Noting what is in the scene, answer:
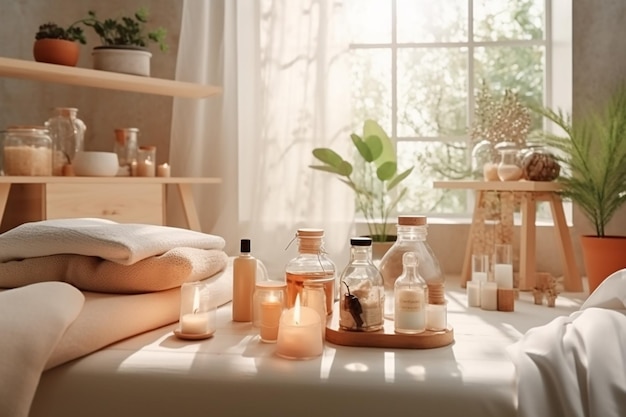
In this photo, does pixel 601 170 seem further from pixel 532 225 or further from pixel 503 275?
pixel 503 275

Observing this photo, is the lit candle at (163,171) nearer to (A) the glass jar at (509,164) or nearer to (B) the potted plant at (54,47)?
(B) the potted plant at (54,47)

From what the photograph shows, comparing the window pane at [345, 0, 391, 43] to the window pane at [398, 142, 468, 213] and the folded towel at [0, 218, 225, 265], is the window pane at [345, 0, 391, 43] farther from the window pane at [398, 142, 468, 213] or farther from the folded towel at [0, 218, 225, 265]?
the folded towel at [0, 218, 225, 265]

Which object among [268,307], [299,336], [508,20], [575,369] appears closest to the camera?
[575,369]

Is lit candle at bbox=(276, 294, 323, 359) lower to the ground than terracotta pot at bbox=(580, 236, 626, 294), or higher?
lower

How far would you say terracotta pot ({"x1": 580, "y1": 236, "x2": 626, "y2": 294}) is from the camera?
1.87m

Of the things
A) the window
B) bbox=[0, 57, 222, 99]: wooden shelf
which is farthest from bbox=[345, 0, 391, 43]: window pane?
bbox=[0, 57, 222, 99]: wooden shelf

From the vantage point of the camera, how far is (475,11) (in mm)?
2770

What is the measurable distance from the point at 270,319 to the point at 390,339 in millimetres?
221

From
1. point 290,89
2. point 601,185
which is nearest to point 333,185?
point 290,89

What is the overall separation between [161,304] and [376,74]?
1902 millimetres

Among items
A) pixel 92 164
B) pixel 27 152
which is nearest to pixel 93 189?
pixel 92 164

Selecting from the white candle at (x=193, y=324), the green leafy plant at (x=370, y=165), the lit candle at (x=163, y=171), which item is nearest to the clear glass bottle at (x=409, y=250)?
the white candle at (x=193, y=324)

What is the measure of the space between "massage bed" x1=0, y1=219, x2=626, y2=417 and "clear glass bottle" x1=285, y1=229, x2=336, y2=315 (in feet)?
0.46

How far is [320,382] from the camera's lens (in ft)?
2.99
